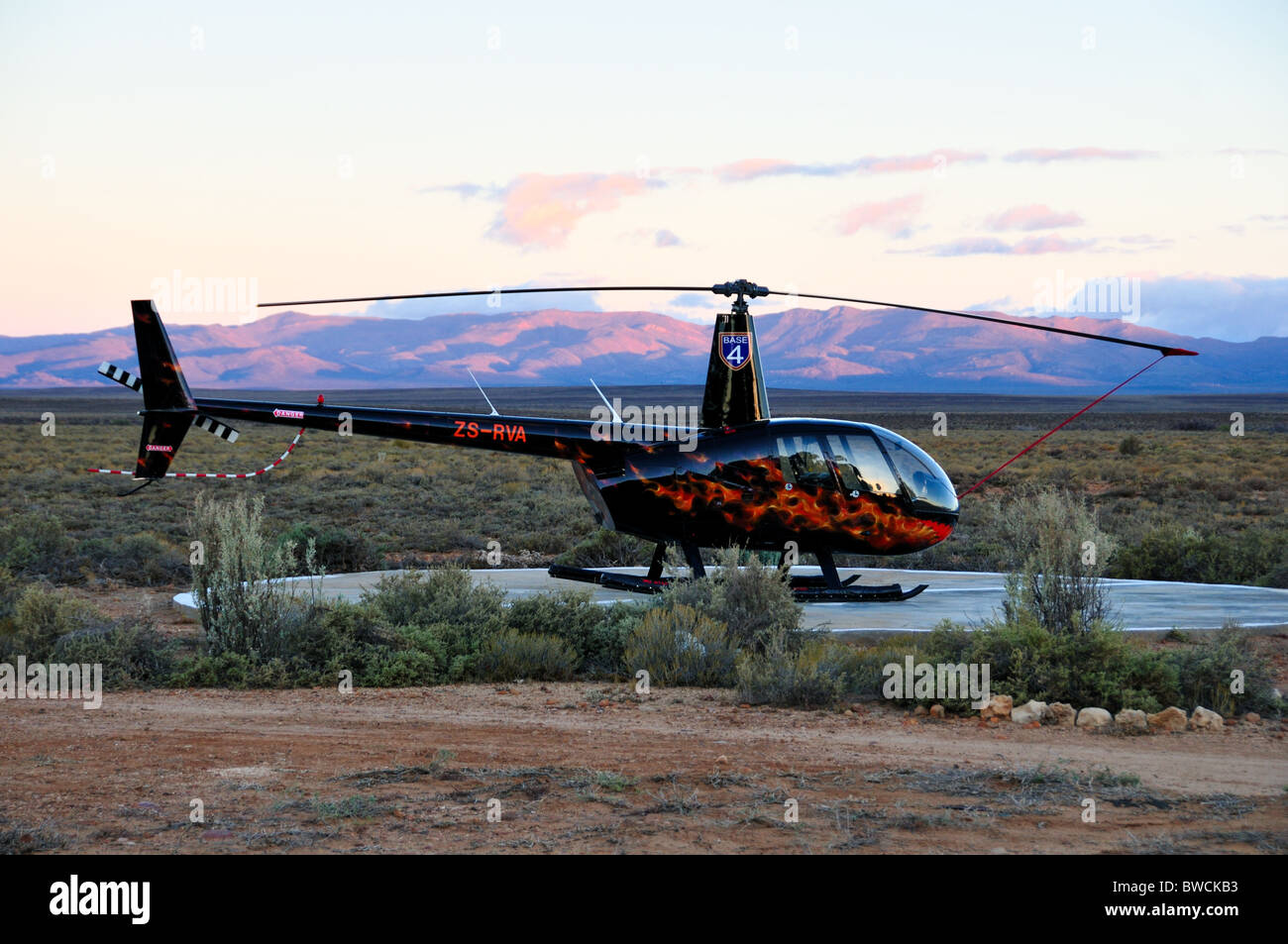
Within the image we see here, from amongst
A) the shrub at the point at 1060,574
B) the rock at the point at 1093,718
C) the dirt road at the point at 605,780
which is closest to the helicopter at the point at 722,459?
the shrub at the point at 1060,574

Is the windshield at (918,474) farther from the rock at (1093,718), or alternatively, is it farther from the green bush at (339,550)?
the green bush at (339,550)

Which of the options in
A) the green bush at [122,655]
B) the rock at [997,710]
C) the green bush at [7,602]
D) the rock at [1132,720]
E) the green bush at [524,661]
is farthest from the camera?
the green bush at [7,602]

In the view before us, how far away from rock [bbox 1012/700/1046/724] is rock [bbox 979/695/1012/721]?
0.06 m

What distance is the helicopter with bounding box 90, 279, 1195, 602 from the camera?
13.6 m

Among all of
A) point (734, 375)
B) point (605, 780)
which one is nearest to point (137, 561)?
point (734, 375)

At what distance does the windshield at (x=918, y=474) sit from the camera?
13.8 m

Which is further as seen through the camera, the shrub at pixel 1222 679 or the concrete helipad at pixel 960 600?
the concrete helipad at pixel 960 600

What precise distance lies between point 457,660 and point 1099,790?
6194 mm

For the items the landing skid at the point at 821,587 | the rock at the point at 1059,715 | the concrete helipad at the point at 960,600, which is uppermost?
the landing skid at the point at 821,587

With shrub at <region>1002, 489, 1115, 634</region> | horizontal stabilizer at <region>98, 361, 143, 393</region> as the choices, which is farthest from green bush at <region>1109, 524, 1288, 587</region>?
horizontal stabilizer at <region>98, 361, 143, 393</region>

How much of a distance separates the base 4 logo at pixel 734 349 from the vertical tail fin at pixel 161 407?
6.46 metres

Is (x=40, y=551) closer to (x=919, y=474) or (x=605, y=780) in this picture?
(x=919, y=474)

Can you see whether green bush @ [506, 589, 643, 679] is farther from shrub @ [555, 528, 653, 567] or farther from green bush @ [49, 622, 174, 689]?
shrub @ [555, 528, 653, 567]
